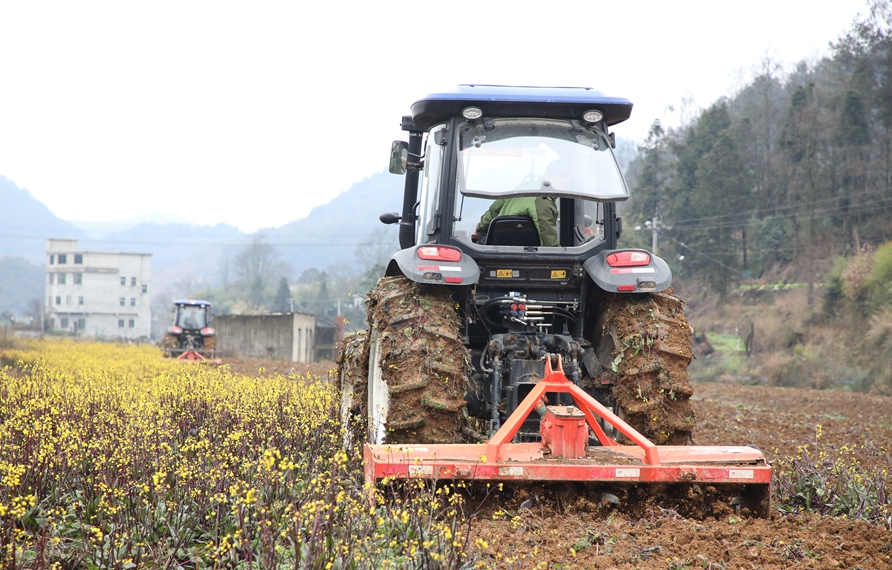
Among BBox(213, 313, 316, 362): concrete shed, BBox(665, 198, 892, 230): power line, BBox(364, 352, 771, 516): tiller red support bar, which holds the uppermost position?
BBox(665, 198, 892, 230): power line

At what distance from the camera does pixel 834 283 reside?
32.7 m

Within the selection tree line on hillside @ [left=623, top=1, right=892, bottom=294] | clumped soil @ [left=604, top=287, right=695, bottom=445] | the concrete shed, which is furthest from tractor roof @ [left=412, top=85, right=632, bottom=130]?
tree line on hillside @ [left=623, top=1, right=892, bottom=294]

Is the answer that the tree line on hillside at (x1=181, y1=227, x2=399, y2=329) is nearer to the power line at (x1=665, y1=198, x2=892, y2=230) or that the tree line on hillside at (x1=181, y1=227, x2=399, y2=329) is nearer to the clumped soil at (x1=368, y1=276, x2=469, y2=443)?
the power line at (x1=665, y1=198, x2=892, y2=230)

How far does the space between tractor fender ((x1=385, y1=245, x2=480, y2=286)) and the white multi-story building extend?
9613cm

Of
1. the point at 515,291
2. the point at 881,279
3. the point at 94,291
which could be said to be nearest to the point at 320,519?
the point at 515,291

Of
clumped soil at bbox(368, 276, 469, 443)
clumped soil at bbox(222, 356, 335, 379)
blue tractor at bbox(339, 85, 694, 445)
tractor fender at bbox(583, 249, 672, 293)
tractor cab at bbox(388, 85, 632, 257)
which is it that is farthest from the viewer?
clumped soil at bbox(222, 356, 335, 379)

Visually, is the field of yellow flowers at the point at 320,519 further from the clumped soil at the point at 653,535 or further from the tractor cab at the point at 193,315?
the tractor cab at the point at 193,315

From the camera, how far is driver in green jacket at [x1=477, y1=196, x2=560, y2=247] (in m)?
6.02

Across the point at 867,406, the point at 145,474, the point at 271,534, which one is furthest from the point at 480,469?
the point at 867,406

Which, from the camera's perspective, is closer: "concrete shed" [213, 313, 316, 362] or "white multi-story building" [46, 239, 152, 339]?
"concrete shed" [213, 313, 316, 362]

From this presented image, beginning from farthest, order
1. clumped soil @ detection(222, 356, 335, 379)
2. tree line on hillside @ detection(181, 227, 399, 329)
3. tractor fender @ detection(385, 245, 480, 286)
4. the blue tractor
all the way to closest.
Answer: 1. tree line on hillside @ detection(181, 227, 399, 329)
2. clumped soil @ detection(222, 356, 335, 379)
3. tractor fender @ detection(385, 245, 480, 286)
4. the blue tractor

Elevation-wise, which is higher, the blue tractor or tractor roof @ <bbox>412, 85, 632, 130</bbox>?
tractor roof @ <bbox>412, 85, 632, 130</bbox>

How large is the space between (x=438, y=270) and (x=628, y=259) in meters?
1.24

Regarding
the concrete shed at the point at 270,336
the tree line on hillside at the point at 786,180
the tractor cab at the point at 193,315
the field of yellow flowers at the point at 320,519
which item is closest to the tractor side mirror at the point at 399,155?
the field of yellow flowers at the point at 320,519
